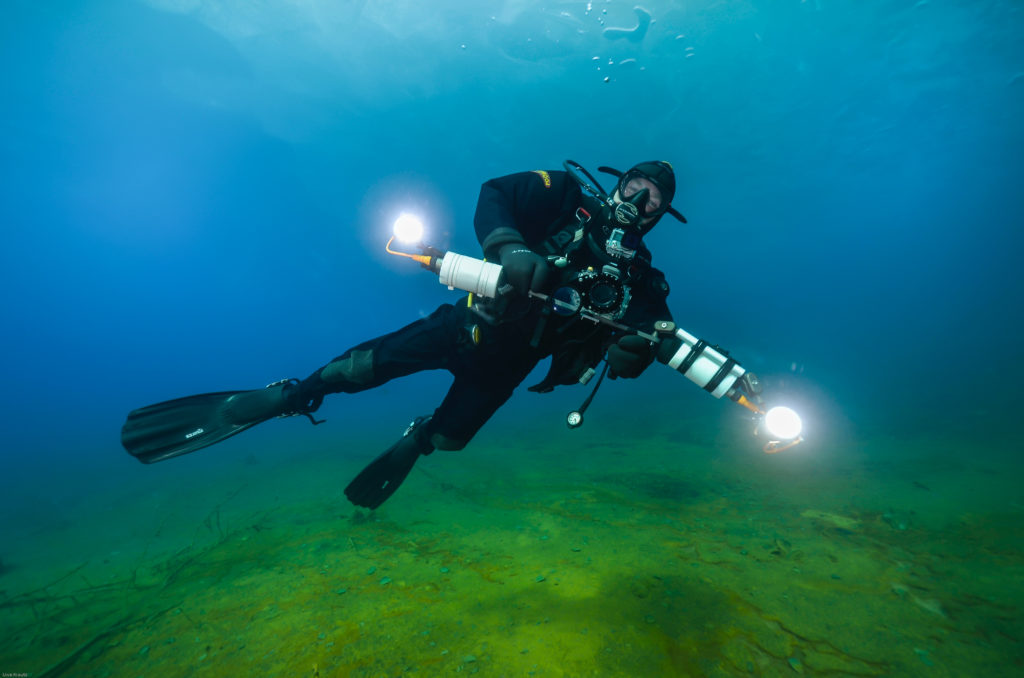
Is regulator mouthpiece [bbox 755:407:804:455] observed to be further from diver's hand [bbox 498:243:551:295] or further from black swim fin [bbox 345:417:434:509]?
black swim fin [bbox 345:417:434:509]

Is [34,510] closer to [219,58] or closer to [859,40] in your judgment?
[219,58]

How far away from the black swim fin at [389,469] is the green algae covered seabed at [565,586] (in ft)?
2.23

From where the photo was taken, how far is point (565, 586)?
3.29 metres

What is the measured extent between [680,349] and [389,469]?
3.63 metres

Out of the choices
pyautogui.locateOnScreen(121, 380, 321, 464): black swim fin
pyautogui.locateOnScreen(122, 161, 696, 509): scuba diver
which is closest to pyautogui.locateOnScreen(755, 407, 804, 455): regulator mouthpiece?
pyautogui.locateOnScreen(122, 161, 696, 509): scuba diver

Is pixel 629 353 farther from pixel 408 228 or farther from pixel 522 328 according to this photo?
pixel 408 228

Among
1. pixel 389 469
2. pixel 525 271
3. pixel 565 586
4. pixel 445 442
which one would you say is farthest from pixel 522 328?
pixel 389 469

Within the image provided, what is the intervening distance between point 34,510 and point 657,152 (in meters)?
39.3

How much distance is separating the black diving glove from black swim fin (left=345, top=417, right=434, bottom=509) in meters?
2.59

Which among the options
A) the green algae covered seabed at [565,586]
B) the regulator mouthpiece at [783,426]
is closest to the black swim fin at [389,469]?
the green algae covered seabed at [565,586]

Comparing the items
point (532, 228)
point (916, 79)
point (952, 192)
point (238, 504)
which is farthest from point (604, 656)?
point (952, 192)

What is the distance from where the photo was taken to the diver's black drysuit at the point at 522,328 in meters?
3.43

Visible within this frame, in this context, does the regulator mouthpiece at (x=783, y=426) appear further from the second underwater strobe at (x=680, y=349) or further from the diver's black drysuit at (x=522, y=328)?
the diver's black drysuit at (x=522, y=328)

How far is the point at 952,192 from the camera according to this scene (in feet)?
157
